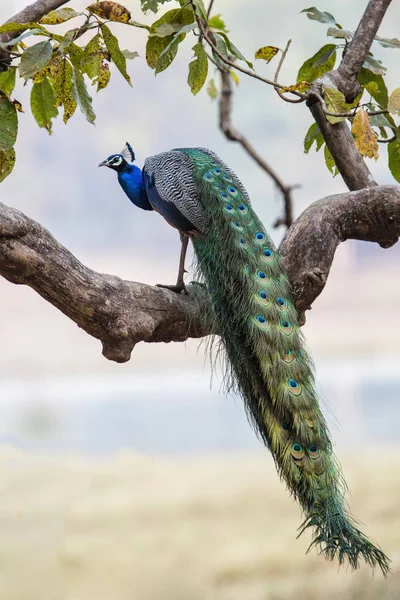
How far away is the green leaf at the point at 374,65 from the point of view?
219 centimetres

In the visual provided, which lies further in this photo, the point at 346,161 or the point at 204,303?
the point at 346,161

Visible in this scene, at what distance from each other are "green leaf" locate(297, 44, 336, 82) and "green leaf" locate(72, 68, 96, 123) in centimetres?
88

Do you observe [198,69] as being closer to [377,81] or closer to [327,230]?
[327,230]

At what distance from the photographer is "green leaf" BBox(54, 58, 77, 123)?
161 cm

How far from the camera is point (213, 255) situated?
1830 millimetres

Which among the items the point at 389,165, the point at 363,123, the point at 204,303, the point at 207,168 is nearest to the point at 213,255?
the point at 204,303

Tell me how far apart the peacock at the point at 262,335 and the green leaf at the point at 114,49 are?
1.46ft

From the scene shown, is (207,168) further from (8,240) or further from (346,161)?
(8,240)

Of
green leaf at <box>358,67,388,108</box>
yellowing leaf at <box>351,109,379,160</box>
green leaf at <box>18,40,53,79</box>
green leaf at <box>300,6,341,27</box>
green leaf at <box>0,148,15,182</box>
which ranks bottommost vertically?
green leaf at <box>0,148,15,182</box>

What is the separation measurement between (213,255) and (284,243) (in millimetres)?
225

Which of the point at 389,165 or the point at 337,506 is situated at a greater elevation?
the point at 389,165

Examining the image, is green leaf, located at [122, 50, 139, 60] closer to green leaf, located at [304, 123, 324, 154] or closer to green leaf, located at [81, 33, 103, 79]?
green leaf, located at [81, 33, 103, 79]

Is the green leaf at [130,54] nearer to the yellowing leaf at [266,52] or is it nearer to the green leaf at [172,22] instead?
the green leaf at [172,22]

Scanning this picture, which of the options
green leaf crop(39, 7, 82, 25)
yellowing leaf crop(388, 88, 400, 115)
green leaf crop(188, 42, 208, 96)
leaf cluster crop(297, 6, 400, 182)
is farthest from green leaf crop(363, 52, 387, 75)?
green leaf crop(39, 7, 82, 25)
